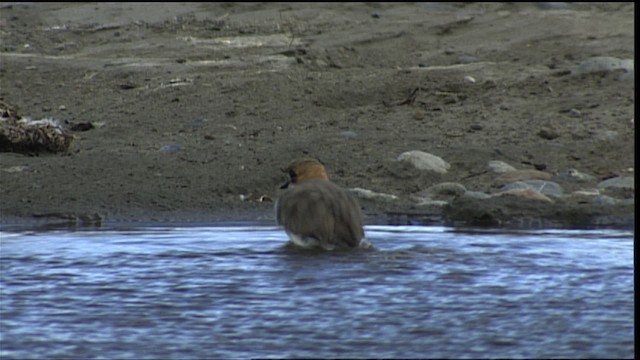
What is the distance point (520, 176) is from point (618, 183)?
60 centimetres

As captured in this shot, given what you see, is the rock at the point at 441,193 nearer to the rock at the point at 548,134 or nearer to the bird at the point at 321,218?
the rock at the point at 548,134

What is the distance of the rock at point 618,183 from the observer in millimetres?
9280

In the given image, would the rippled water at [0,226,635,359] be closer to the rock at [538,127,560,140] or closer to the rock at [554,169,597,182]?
the rock at [554,169,597,182]

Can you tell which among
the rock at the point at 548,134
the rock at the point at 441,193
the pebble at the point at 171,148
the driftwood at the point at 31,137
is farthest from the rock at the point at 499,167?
the driftwood at the point at 31,137

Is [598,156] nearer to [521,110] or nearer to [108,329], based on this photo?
[521,110]

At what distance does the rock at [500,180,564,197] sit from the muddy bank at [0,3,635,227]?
9 centimetres

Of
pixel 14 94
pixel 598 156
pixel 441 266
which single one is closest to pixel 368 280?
pixel 441 266

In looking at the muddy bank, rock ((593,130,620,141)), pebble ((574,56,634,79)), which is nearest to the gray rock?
the muddy bank

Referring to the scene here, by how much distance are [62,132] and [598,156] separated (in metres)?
3.59

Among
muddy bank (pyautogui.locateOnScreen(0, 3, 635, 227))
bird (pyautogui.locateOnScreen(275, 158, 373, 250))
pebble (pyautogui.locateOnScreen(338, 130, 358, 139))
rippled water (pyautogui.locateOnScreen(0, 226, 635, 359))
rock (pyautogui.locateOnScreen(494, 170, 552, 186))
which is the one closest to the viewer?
rippled water (pyautogui.locateOnScreen(0, 226, 635, 359))

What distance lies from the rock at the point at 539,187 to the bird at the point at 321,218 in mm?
2138

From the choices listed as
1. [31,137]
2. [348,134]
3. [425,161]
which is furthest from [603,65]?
[31,137]

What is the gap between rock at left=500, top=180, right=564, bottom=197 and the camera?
9.18 meters

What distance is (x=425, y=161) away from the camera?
9805mm
